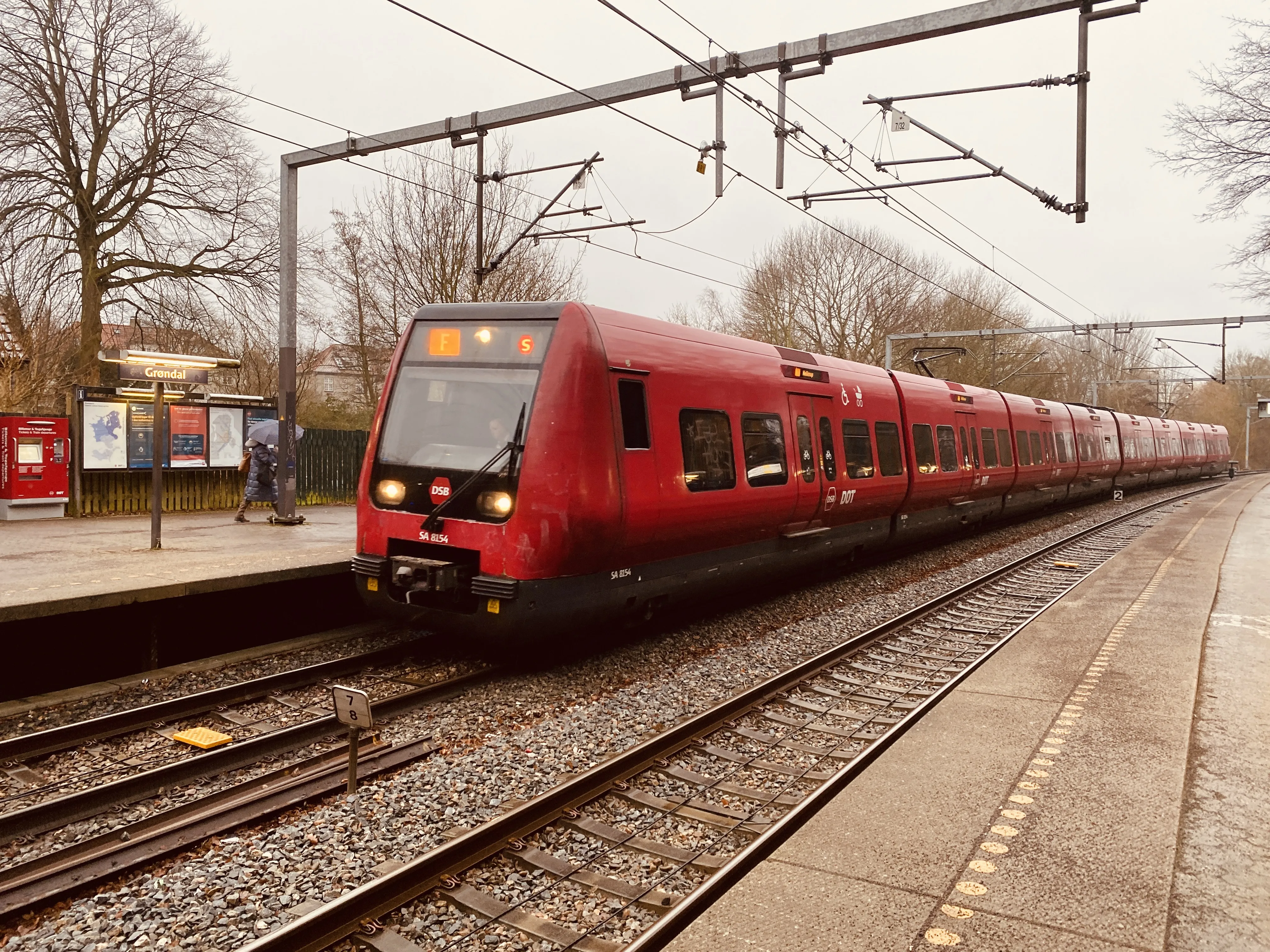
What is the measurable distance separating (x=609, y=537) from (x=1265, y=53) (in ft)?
40.2

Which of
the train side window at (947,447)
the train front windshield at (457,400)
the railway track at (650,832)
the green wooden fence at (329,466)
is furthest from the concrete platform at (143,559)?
the train side window at (947,447)

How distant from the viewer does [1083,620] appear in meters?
8.55

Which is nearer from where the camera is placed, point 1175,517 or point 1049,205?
point 1049,205

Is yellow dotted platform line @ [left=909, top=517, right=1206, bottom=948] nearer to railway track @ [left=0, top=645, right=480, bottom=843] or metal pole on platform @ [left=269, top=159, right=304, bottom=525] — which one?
railway track @ [left=0, top=645, right=480, bottom=843]

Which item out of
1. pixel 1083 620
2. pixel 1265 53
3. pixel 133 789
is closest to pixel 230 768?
pixel 133 789

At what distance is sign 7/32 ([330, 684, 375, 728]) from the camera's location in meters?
4.51

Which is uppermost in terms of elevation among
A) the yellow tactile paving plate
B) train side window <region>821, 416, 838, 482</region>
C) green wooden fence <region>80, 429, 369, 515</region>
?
train side window <region>821, 416, 838, 482</region>

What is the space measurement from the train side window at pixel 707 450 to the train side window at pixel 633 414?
57cm

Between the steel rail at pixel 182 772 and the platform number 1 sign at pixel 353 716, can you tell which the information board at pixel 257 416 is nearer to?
the steel rail at pixel 182 772

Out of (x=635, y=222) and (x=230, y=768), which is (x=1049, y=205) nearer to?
(x=635, y=222)

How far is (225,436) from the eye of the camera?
15.1m

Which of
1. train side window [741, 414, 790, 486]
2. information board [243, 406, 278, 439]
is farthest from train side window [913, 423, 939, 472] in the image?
information board [243, 406, 278, 439]

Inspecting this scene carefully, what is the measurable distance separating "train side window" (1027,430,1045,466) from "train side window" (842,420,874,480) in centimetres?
915

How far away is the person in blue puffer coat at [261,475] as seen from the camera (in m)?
13.1
